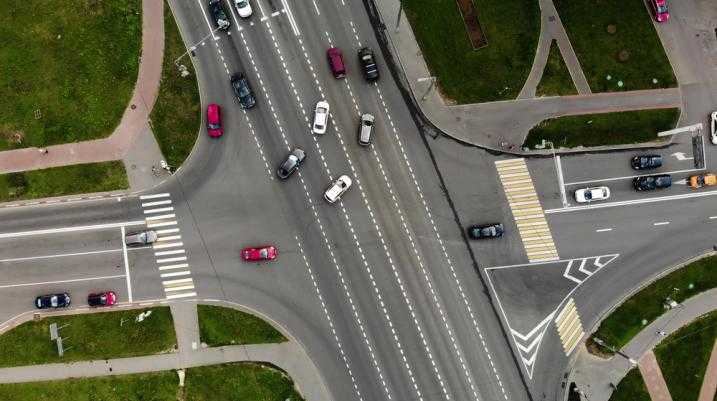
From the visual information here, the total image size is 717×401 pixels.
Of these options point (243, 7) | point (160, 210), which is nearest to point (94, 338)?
point (160, 210)

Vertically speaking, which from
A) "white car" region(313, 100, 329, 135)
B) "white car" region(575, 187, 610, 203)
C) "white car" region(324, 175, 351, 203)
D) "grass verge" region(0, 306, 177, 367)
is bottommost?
"white car" region(575, 187, 610, 203)

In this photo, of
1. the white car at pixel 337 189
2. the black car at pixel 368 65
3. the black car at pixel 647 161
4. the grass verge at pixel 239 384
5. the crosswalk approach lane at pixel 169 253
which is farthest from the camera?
the black car at pixel 647 161

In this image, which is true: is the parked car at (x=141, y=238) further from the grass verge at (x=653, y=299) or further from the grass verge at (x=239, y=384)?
the grass verge at (x=653, y=299)

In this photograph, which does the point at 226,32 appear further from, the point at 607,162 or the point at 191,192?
the point at 607,162

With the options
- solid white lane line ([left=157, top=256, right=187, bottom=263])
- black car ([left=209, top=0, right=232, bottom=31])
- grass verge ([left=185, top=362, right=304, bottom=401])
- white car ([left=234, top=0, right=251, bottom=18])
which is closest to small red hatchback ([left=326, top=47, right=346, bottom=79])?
white car ([left=234, top=0, right=251, bottom=18])

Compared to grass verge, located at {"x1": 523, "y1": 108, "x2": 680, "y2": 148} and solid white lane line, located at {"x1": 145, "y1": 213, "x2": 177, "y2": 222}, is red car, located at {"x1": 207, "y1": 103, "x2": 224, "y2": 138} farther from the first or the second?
grass verge, located at {"x1": 523, "y1": 108, "x2": 680, "y2": 148}

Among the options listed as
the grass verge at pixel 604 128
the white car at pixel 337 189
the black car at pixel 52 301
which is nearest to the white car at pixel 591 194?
the grass verge at pixel 604 128
